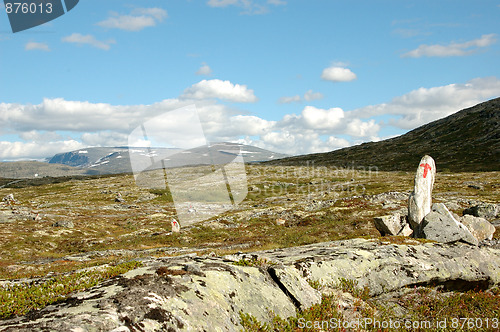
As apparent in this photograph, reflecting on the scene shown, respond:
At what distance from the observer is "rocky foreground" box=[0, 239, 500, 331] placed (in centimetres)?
740

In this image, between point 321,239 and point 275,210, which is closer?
point 321,239

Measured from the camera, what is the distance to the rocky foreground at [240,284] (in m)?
7.40

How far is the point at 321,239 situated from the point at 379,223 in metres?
11.8

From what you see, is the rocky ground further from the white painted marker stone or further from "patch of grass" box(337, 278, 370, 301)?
"patch of grass" box(337, 278, 370, 301)

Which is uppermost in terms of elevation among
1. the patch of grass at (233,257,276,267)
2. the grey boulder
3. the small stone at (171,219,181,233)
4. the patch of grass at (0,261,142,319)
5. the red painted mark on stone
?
the red painted mark on stone

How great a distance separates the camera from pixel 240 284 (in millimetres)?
10258

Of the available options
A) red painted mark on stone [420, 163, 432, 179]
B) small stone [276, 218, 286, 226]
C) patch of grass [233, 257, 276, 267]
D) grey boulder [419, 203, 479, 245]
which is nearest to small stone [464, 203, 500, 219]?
red painted mark on stone [420, 163, 432, 179]

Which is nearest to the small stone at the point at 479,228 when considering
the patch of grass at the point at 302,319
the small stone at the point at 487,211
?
the small stone at the point at 487,211

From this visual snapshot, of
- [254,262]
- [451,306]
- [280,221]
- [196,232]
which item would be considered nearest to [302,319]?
[254,262]

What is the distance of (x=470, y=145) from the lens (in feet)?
546

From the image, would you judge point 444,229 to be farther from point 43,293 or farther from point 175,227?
point 175,227

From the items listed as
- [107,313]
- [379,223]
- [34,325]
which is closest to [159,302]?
[107,313]

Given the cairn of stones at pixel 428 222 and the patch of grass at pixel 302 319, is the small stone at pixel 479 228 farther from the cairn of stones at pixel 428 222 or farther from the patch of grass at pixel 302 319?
the patch of grass at pixel 302 319

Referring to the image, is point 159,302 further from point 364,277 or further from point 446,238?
point 446,238
